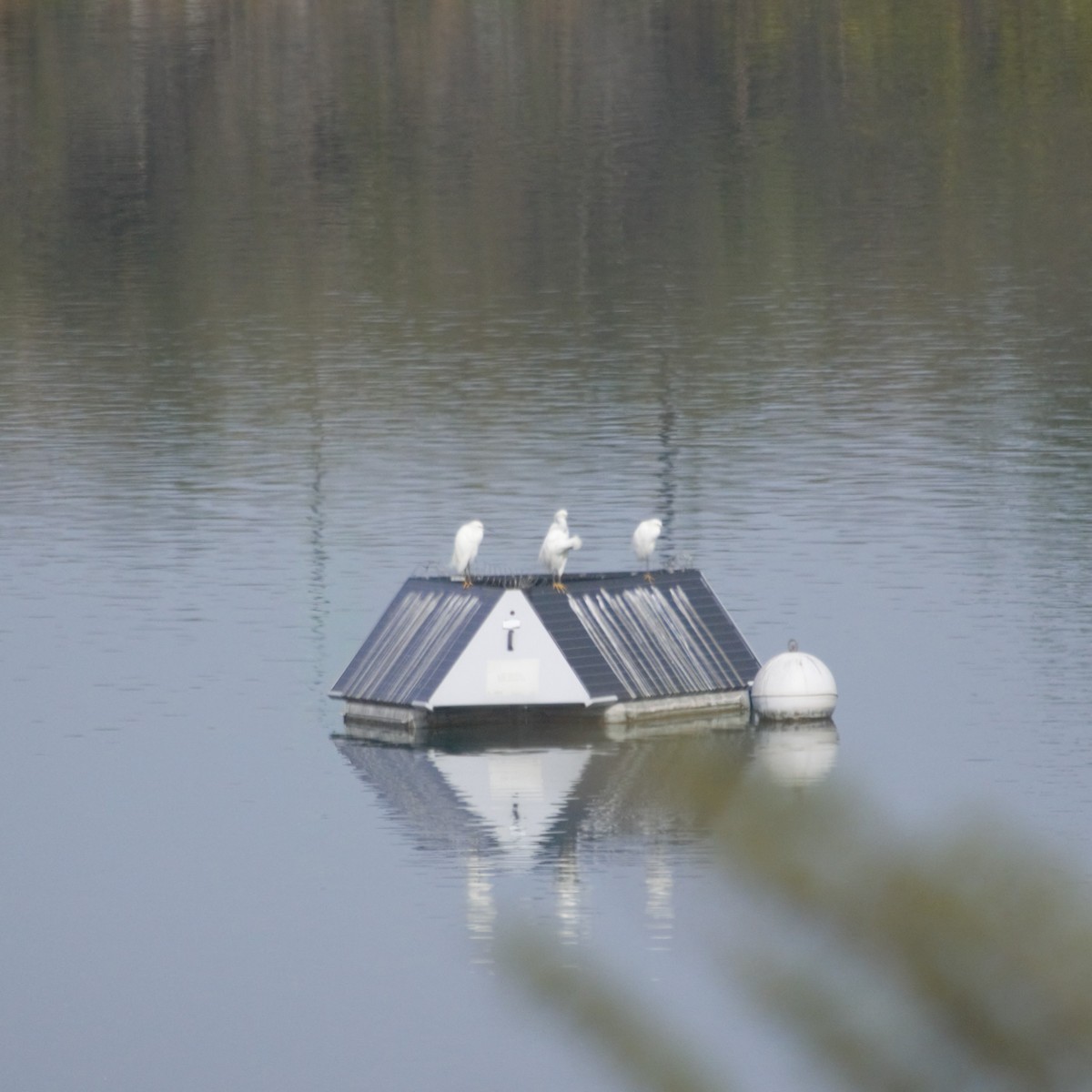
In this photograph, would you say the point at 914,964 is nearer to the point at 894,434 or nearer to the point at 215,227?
the point at 894,434

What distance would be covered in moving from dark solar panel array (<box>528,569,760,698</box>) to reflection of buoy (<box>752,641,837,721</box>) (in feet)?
1.05

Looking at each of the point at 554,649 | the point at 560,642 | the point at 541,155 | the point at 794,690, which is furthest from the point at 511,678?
the point at 541,155

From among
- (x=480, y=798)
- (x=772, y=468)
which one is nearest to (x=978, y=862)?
(x=480, y=798)

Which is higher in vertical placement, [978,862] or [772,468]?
[978,862]

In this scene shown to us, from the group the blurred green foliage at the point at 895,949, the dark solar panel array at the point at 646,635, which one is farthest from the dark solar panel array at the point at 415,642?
the blurred green foliage at the point at 895,949

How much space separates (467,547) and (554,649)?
5.42 ft

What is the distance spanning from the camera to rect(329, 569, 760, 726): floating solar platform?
3531 centimetres

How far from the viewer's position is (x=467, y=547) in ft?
116

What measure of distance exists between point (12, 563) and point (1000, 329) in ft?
109

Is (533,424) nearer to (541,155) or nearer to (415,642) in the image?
(415,642)

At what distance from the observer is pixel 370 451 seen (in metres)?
60.9

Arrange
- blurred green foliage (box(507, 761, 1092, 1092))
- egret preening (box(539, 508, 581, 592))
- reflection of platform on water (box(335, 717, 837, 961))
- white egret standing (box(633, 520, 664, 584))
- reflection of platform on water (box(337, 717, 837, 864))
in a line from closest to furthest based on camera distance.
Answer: blurred green foliage (box(507, 761, 1092, 1092)) < reflection of platform on water (box(335, 717, 837, 961)) < reflection of platform on water (box(337, 717, 837, 864)) < egret preening (box(539, 508, 581, 592)) < white egret standing (box(633, 520, 664, 584))

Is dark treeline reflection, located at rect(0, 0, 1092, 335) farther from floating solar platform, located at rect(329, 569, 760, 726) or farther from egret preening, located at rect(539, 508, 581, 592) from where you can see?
egret preening, located at rect(539, 508, 581, 592)

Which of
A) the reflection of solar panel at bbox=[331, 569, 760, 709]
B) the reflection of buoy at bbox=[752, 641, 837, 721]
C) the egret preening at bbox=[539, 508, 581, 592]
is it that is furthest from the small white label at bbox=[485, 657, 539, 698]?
the reflection of buoy at bbox=[752, 641, 837, 721]
